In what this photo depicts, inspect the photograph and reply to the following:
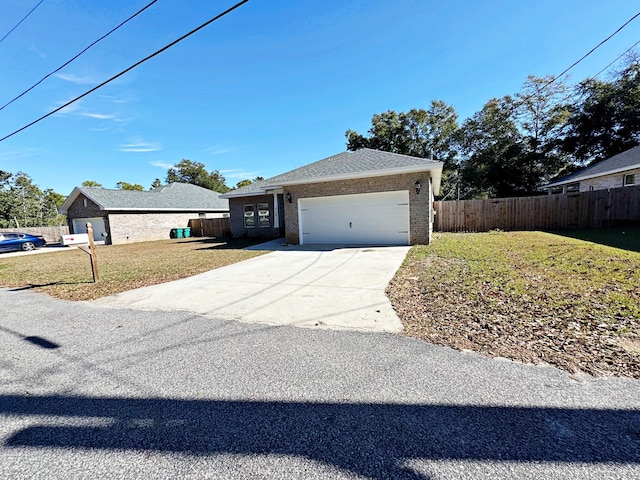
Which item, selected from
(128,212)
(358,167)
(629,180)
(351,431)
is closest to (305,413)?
(351,431)

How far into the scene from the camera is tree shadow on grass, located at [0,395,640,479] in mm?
1676

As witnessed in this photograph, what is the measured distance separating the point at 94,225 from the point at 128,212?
294cm

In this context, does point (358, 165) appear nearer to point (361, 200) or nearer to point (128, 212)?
point (361, 200)

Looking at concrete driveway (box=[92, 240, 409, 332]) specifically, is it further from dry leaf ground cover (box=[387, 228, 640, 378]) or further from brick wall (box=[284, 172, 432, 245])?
brick wall (box=[284, 172, 432, 245])

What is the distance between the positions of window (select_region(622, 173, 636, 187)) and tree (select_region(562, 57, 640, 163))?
12.1 metres

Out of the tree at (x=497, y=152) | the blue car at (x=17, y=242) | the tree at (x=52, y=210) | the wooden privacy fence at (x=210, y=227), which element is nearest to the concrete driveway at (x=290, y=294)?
the wooden privacy fence at (x=210, y=227)

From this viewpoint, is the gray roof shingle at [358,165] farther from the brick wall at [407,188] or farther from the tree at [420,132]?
the tree at [420,132]

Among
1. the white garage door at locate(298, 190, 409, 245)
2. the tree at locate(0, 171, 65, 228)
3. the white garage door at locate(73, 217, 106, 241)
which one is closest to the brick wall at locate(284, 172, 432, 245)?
the white garage door at locate(298, 190, 409, 245)

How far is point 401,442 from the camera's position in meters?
1.78

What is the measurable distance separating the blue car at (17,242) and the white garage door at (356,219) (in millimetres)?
18156

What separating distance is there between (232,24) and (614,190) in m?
17.2

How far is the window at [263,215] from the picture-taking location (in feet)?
54.7

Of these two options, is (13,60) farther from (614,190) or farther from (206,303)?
(614,190)

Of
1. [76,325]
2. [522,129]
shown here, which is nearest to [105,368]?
[76,325]
